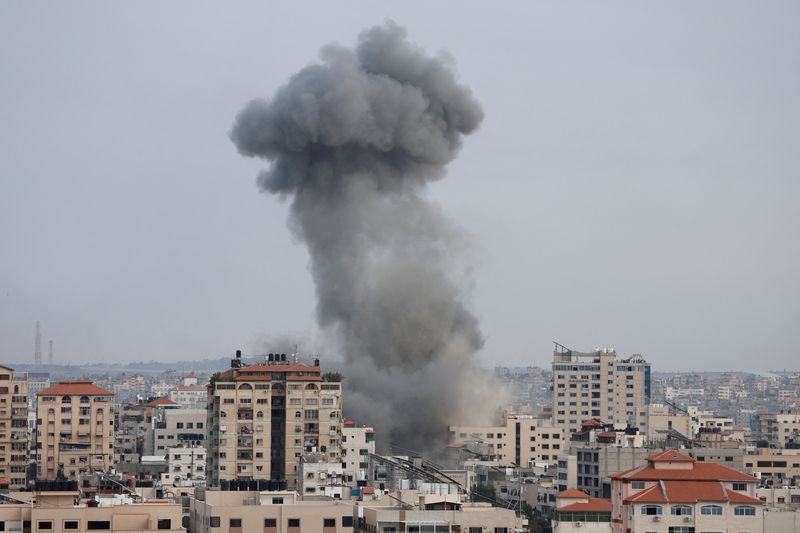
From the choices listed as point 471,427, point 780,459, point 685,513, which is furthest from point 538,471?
point 685,513

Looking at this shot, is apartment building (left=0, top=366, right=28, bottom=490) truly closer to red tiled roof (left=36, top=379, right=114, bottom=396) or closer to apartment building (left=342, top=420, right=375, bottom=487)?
red tiled roof (left=36, top=379, right=114, bottom=396)

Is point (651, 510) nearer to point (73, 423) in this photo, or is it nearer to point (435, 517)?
point (435, 517)

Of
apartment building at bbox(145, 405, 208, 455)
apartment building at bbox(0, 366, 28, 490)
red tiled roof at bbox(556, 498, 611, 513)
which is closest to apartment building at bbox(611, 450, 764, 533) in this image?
red tiled roof at bbox(556, 498, 611, 513)

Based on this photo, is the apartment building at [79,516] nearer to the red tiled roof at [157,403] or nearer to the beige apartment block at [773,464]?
the beige apartment block at [773,464]

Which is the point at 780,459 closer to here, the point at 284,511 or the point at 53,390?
the point at 53,390

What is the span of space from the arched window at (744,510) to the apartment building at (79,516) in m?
11.5

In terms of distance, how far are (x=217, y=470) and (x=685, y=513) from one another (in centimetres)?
2995

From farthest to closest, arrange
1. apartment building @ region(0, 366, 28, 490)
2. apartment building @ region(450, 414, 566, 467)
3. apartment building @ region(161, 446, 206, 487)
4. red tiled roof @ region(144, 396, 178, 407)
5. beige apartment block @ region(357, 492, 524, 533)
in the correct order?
red tiled roof @ region(144, 396, 178, 407), apartment building @ region(450, 414, 566, 467), apartment building @ region(161, 446, 206, 487), apartment building @ region(0, 366, 28, 490), beige apartment block @ region(357, 492, 524, 533)

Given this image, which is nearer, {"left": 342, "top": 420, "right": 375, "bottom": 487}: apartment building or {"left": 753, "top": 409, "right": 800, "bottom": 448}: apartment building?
{"left": 342, "top": 420, "right": 375, "bottom": 487}: apartment building

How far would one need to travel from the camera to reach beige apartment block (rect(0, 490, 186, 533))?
40031 mm

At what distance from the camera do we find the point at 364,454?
2817 inches

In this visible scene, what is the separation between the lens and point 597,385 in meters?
115

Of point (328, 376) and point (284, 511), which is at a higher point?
point (328, 376)

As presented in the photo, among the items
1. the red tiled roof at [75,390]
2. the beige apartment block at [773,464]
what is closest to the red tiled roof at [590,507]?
the beige apartment block at [773,464]
